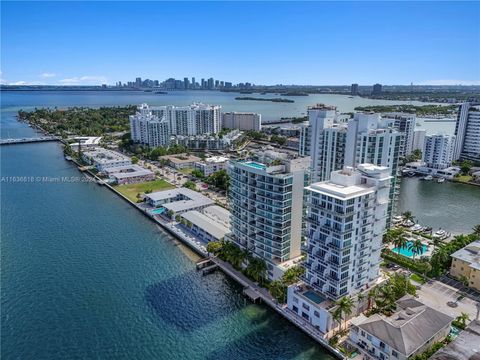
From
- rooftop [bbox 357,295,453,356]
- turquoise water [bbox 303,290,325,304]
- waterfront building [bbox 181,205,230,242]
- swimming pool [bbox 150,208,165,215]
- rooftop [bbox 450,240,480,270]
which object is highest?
rooftop [bbox 450,240,480,270]

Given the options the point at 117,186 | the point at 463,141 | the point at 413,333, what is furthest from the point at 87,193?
the point at 463,141

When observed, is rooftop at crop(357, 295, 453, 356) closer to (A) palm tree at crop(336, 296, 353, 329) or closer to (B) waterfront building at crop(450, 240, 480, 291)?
(A) palm tree at crop(336, 296, 353, 329)

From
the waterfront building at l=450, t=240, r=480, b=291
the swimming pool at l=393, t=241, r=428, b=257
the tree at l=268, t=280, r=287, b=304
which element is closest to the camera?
the tree at l=268, t=280, r=287, b=304

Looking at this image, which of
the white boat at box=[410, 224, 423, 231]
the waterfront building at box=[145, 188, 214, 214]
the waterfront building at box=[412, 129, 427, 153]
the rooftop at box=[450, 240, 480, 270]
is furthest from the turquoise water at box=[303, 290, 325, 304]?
the waterfront building at box=[412, 129, 427, 153]

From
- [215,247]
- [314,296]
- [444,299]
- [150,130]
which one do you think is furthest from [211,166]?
[444,299]

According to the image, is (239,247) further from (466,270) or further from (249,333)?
(466,270)

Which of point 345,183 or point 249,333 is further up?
point 345,183

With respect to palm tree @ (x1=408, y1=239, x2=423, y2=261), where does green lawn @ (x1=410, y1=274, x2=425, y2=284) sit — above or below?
below

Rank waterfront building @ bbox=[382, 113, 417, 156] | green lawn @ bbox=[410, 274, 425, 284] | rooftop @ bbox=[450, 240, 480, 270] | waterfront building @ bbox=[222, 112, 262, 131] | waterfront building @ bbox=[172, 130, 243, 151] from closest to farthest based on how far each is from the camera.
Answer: rooftop @ bbox=[450, 240, 480, 270] → green lawn @ bbox=[410, 274, 425, 284] → waterfront building @ bbox=[382, 113, 417, 156] → waterfront building @ bbox=[172, 130, 243, 151] → waterfront building @ bbox=[222, 112, 262, 131]
